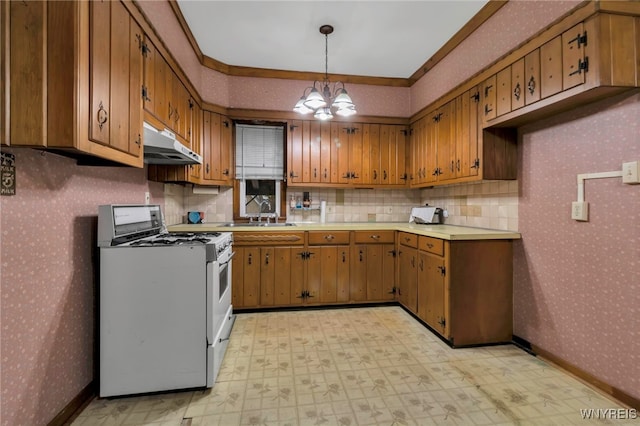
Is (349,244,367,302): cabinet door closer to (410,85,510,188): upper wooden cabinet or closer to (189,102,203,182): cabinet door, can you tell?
(410,85,510,188): upper wooden cabinet

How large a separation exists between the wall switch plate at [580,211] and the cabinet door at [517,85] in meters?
0.78

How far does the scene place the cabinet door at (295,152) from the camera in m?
3.73

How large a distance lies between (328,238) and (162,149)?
1.86m

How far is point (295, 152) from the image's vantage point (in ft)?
12.3

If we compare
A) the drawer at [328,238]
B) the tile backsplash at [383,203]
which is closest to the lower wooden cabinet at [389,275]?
the drawer at [328,238]

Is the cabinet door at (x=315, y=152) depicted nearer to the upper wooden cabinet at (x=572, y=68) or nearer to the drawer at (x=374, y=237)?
the drawer at (x=374, y=237)

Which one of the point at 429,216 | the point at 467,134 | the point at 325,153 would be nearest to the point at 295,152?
the point at 325,153

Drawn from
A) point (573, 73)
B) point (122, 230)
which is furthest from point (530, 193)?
point (122, 230)

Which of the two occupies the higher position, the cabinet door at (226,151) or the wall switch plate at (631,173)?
the cabinet door at (226,151)

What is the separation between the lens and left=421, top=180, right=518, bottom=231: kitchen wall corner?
2.63 meters

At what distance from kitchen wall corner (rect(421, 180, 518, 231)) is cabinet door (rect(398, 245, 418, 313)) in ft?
2.33

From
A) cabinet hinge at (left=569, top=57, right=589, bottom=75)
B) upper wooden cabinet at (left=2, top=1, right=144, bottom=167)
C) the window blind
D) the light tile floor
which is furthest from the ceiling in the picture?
the light tile floor

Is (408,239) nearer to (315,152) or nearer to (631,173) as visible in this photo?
(315,152)

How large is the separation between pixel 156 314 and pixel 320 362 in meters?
1.19
